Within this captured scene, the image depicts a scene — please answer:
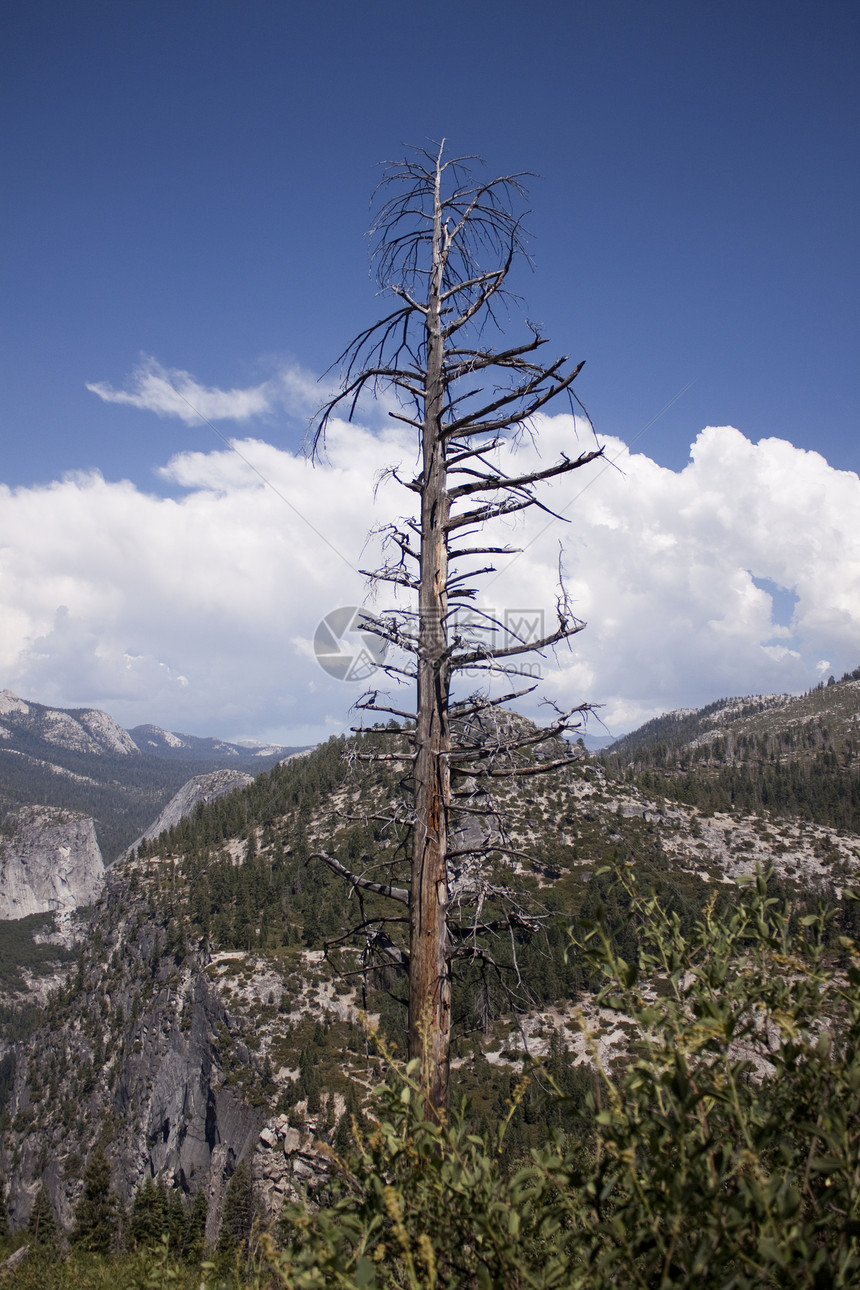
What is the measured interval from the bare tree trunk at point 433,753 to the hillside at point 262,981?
121 feet

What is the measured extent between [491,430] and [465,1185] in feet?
19.7

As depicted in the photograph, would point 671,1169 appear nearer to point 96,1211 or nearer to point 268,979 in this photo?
point 96,1211

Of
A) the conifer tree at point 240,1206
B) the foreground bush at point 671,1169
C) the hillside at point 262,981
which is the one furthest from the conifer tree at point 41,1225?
the foreground bush at point 671,1169

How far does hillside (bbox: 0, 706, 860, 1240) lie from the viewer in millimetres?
53000

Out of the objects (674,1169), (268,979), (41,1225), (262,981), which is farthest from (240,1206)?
(674,1169)

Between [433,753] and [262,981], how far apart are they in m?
73.2

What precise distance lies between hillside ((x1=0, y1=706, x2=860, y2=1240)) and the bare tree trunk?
121 ft

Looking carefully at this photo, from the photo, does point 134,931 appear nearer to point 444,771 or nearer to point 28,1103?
point 28,1103

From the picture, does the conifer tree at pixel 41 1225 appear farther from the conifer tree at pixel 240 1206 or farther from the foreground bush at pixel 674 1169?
the foreground bush at pixel 674 1169

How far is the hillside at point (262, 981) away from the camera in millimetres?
53000

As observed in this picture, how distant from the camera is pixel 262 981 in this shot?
6594 centimetres

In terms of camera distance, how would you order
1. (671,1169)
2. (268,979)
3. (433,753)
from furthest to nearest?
1. (268,979)
2. (433,753)
3. (671,1169)

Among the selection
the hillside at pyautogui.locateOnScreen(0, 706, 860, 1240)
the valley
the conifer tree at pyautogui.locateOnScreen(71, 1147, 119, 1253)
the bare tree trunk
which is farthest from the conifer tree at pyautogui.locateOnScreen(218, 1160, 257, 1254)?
the bare tree trunk

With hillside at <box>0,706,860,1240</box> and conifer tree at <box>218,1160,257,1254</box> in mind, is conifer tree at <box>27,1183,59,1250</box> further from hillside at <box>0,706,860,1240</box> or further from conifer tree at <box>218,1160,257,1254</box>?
conifer tree at <box>218,1160,257,1254</box>
